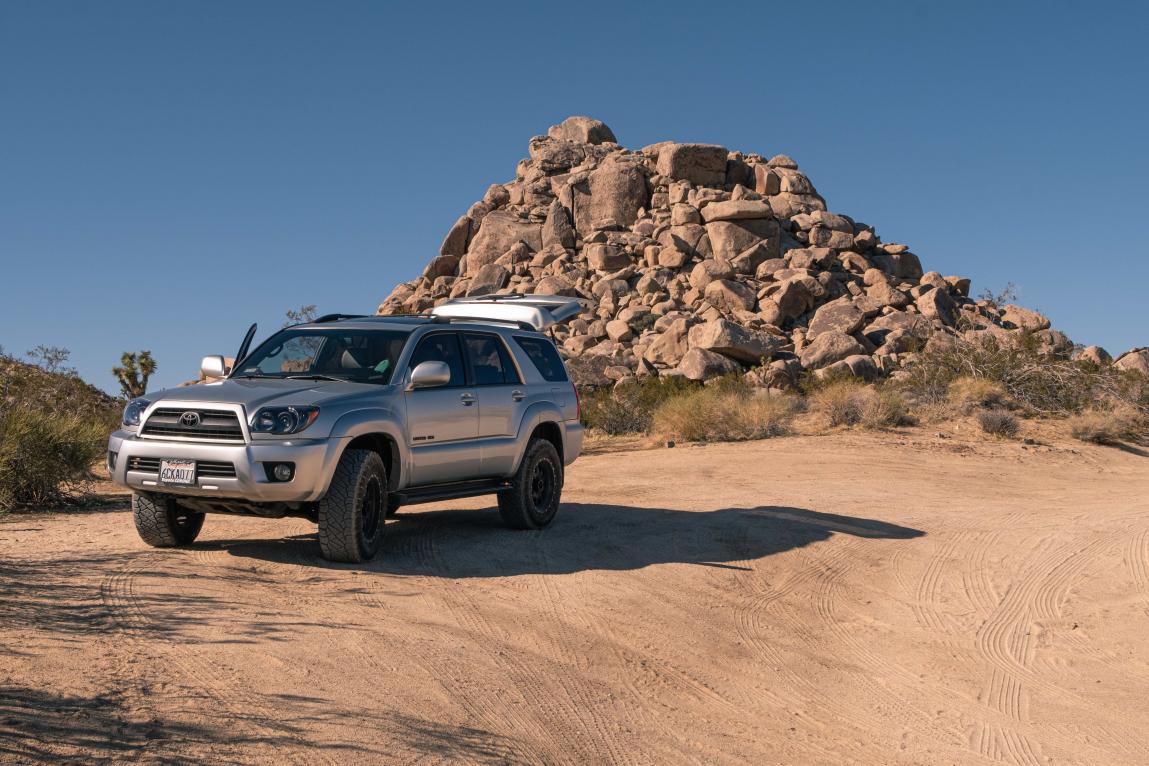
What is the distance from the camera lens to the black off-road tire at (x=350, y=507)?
8852 mm

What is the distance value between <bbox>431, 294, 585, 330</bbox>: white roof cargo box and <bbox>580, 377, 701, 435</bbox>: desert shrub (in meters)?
12.0

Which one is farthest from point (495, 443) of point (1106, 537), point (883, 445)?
point (883, 445)

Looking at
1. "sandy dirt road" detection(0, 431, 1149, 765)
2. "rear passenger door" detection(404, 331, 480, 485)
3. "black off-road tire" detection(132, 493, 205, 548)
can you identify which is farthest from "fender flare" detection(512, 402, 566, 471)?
"black off-road tire" detection(132, 493, 205, 548)

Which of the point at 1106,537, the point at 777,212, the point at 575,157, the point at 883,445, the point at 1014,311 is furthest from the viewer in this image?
the point at 575,157

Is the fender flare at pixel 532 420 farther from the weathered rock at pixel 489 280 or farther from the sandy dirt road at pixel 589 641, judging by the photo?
the weathered rock at pixel 489 280

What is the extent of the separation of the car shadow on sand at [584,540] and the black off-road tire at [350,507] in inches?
6.0

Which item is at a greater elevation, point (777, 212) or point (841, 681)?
point (777, 212)

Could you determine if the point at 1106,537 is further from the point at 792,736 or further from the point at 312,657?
the point at 312,657

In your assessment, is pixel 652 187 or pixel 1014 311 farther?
pixel 652 187

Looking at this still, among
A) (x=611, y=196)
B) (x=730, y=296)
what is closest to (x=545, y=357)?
(x=730, y=296)

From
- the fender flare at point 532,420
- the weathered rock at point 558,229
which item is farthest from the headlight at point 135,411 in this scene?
the weathered rock at point 558,229

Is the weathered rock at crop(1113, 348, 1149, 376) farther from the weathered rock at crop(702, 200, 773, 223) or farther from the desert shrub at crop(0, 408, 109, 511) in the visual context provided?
the desert shrub at crop(0, 408, 109, 511)

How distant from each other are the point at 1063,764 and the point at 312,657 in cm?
441

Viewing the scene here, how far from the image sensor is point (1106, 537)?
1255 cm
